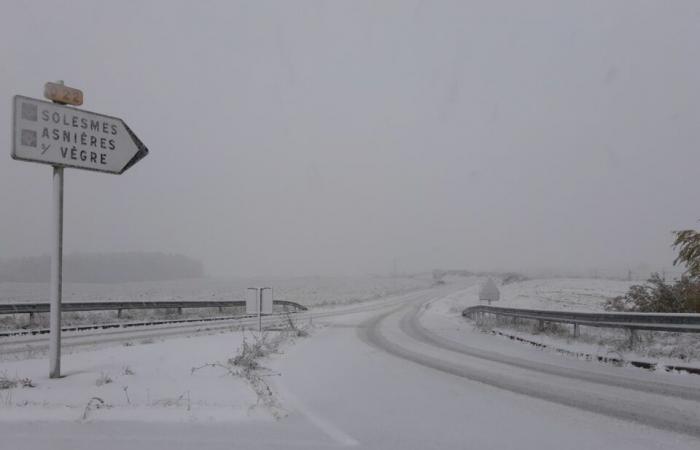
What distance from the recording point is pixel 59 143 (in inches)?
238

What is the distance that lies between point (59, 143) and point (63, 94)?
0.60m

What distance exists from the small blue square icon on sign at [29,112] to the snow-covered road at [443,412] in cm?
345

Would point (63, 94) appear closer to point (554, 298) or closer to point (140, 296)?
point (554, 298)

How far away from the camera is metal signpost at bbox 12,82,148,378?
577 centimetres

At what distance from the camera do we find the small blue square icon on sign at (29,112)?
574 centimetres

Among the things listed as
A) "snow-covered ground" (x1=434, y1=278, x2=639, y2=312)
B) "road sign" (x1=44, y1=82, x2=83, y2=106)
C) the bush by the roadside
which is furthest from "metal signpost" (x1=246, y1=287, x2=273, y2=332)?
"snow-covered ground" (x1=434, y1=278, x2=639, y2=312)

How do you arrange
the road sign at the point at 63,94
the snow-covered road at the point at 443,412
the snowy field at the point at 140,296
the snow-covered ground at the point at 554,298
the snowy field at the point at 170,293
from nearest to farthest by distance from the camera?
the snow-covered road at the point at 443,412, the road sign at the point at 63,94, the snowy field at the point at 140,296, the snow-covered ground at the point at 554,298, the snowy field at the point at 170,293

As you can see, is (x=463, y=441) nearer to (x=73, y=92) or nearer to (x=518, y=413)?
(x=518, y=413)

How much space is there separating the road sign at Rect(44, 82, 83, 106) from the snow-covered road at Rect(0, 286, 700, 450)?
12.4 feet

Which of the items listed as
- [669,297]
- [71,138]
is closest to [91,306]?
[71,138]

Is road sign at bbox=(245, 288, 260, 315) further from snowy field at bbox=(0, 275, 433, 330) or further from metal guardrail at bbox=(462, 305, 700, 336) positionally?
snowy field at bbox=(0, 275, 433, 330)

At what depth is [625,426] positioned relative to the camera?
5238mm

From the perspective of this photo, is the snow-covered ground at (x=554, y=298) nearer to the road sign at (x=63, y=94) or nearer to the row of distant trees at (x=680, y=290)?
the row of distant trees at (x=680, y=290)

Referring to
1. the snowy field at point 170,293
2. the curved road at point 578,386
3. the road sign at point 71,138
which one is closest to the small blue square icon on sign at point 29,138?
the road sign at point 71,138
